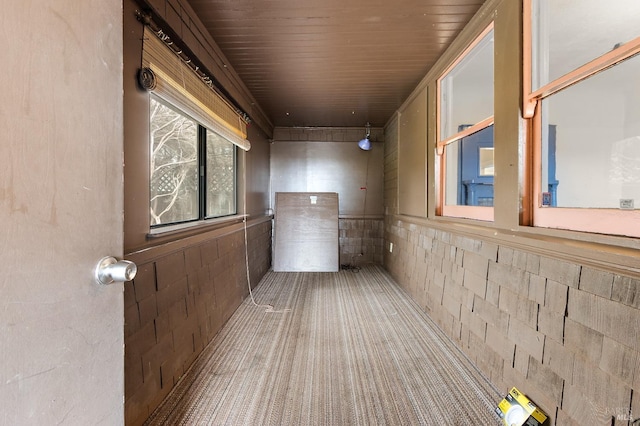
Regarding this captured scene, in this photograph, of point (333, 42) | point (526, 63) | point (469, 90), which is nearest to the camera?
point (526, 63)

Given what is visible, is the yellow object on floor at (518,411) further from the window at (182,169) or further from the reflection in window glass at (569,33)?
the window at (182,169)

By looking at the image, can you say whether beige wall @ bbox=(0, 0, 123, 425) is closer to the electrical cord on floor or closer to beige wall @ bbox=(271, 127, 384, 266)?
the electrical cord on floor

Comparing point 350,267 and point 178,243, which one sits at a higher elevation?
point 178,243

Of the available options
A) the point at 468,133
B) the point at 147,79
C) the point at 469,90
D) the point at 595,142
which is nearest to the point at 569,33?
the point at 595,142

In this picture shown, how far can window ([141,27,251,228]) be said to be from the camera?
69.0 inches

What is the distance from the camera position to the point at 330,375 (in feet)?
6.45

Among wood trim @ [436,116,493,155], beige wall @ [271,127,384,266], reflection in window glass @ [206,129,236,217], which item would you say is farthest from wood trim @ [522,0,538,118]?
beige wall @ [271,127,384,266]

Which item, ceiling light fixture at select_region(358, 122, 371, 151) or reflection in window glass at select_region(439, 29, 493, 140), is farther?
ceiling light fixture at select_region(358, 122, 371, 151)

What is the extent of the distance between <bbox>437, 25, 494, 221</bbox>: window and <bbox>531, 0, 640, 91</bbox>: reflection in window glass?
0.47 m

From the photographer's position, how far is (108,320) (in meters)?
0.78

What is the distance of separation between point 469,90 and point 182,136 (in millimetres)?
2306

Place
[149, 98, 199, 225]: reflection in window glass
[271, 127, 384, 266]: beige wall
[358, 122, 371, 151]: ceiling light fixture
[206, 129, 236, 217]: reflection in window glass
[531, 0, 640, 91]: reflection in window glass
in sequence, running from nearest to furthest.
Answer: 1. [531, 0, 640, 91]: reflection in window glass
2. [149, 98, 199, 225]: reflection in window glass
3. [206, 129, 236, 217]: reflection in window glass
4. [358, 122, 371, 151]: ceiling light fixture
5. [271, 127, 384, 266]: beige wall

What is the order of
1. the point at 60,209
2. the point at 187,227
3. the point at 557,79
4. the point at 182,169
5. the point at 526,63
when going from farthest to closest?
the point at 182,169
the point at 187,227
the point at 526,63
the point at 557,79
the point at 60,209

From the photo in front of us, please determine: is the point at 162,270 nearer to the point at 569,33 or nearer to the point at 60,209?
the point at 60,209
